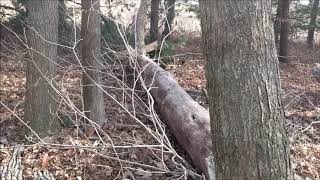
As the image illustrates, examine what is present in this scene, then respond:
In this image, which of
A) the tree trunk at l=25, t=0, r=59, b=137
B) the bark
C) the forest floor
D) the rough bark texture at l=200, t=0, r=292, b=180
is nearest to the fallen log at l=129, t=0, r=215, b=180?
the bark

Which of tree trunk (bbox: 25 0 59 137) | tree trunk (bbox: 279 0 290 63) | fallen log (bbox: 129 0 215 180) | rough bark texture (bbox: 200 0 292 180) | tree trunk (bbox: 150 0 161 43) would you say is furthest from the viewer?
tree trunk (bbox: 150 0 161 43)

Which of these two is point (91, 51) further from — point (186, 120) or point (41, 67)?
point (186, 120)

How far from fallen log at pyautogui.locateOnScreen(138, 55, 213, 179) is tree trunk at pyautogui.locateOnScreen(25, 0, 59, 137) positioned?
1.43m

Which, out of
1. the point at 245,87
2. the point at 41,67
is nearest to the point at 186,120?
the point at 41,67

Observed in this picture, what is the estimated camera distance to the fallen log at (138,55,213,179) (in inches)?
183

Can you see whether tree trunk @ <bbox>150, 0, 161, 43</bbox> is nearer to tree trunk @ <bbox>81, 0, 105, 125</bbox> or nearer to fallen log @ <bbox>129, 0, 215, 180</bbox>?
fallen log @ <bbox>129, 0, 215, 180</bbox>

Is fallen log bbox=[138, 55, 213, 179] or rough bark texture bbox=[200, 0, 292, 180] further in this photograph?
fallen log bbox=[138, 55, 213, 179]

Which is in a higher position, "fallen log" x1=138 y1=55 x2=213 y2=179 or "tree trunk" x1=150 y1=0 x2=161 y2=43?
"tree trunk" x1=150 y1=0 x2=161 y2=43

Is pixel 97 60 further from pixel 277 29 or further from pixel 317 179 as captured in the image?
pixel 277 29

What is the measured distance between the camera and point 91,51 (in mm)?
6188

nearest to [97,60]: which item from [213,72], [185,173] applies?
[185,173]

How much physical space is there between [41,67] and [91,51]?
29.5 inches

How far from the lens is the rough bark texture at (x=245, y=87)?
2406 mm

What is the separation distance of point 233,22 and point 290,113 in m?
5.69
